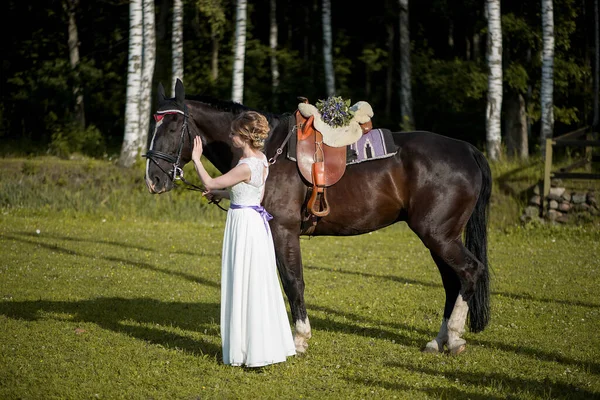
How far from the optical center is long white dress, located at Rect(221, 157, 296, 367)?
6.41m

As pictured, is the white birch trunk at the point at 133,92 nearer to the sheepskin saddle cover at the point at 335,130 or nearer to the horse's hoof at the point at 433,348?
the sheepskin saddle cover at the point at 335,130

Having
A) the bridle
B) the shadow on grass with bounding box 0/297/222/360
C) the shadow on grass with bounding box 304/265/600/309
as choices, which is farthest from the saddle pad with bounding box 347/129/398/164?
the shadow on grass with bounding box 304/265/600/309

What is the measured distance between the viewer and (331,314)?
911cm

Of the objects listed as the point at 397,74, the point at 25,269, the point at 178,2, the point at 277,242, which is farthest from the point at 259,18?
the point at 277,242

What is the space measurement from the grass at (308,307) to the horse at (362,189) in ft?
2.10

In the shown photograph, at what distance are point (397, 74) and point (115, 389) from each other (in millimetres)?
30111

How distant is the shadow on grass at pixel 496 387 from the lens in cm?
601

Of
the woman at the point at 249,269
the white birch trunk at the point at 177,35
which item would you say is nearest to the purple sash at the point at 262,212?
the woman at the point at 249,269

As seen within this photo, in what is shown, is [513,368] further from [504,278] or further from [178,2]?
[178,2]

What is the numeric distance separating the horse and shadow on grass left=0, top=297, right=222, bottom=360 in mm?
1506

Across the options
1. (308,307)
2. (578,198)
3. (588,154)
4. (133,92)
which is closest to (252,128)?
(308,307)

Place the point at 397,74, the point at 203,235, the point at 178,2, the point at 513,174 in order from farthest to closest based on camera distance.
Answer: the point at 397,74 < the point at 178,2 < the point at 513,174 < the point at 203,235

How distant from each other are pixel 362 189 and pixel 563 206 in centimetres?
988

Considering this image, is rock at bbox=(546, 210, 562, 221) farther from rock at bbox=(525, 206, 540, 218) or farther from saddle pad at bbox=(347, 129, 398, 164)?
saddle pad at bbox=(347, 129, 398, 164)
